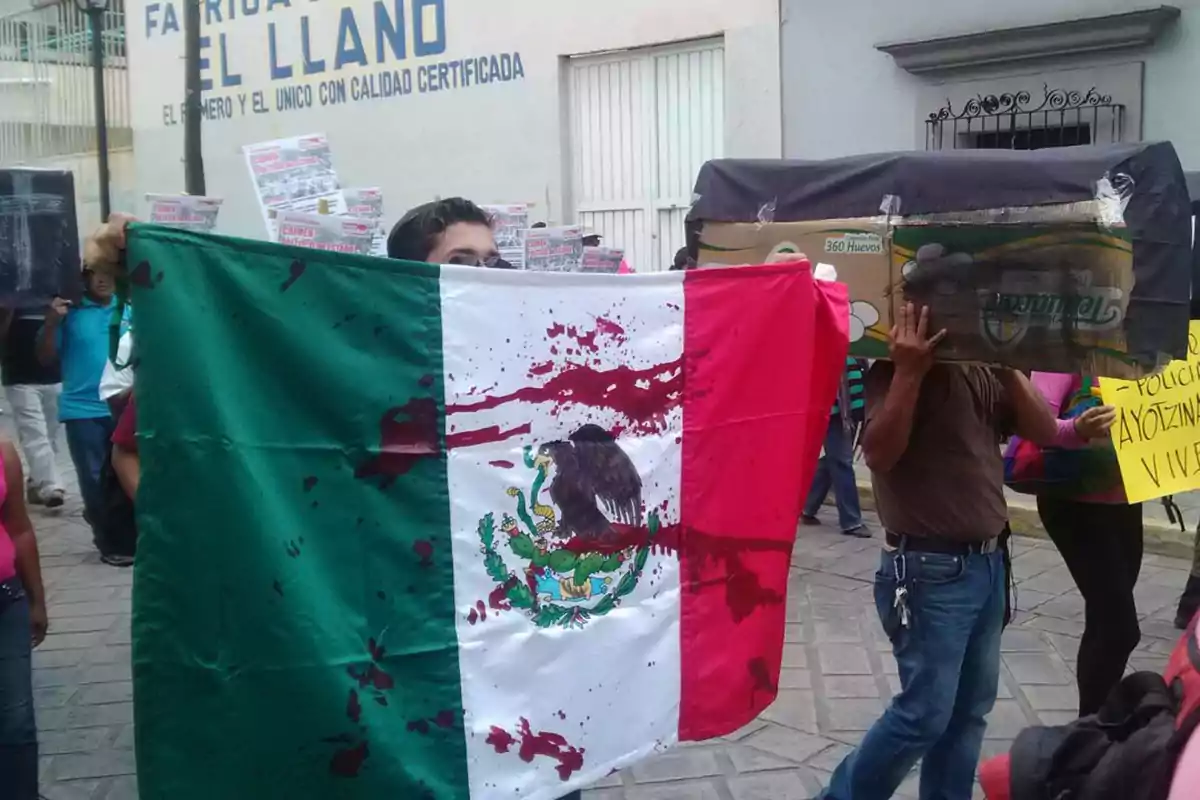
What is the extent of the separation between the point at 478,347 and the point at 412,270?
0.22 meters

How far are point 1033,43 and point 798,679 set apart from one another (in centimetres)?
519

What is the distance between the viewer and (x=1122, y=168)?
111 inches

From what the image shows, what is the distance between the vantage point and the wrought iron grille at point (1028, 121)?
8.39 metres

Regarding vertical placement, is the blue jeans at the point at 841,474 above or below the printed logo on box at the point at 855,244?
below

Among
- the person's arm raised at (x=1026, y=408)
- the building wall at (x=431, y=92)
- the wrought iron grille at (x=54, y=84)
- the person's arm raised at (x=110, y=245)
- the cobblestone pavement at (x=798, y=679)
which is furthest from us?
the wrought iron grille at (x=54, y=84)

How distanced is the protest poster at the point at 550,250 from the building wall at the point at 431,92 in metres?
3.11

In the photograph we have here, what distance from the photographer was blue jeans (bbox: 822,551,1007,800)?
337 centimetres

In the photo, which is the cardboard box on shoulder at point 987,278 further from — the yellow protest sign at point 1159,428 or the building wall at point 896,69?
the building wall at point 896,69

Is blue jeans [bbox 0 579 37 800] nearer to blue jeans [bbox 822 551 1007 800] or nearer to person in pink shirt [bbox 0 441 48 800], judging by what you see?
person in pink shirt [bbox 0 441 48 800]

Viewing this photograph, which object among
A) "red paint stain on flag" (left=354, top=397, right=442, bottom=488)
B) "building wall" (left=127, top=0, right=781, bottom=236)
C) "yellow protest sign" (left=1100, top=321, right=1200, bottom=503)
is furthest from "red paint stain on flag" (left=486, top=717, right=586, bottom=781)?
"building wall" (left=127, top=0, right=781, bottom=236)

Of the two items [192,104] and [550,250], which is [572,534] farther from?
[192,104]

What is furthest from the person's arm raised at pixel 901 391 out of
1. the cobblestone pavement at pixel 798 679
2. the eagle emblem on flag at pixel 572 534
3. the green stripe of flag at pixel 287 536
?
the cobblestone pavement at pixel 798 679

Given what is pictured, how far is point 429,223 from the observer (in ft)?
10.2

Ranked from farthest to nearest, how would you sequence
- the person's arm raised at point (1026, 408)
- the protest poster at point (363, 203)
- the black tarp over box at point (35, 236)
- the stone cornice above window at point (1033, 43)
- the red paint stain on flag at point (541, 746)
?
the stone cornice above window at point (1033, 43) → the protest poster at point (363, 203) → the black tarp over box at point (35, 236) → the person's arm raised at point (1026, 408) → the red paint stain on flag at point (541, 746)
